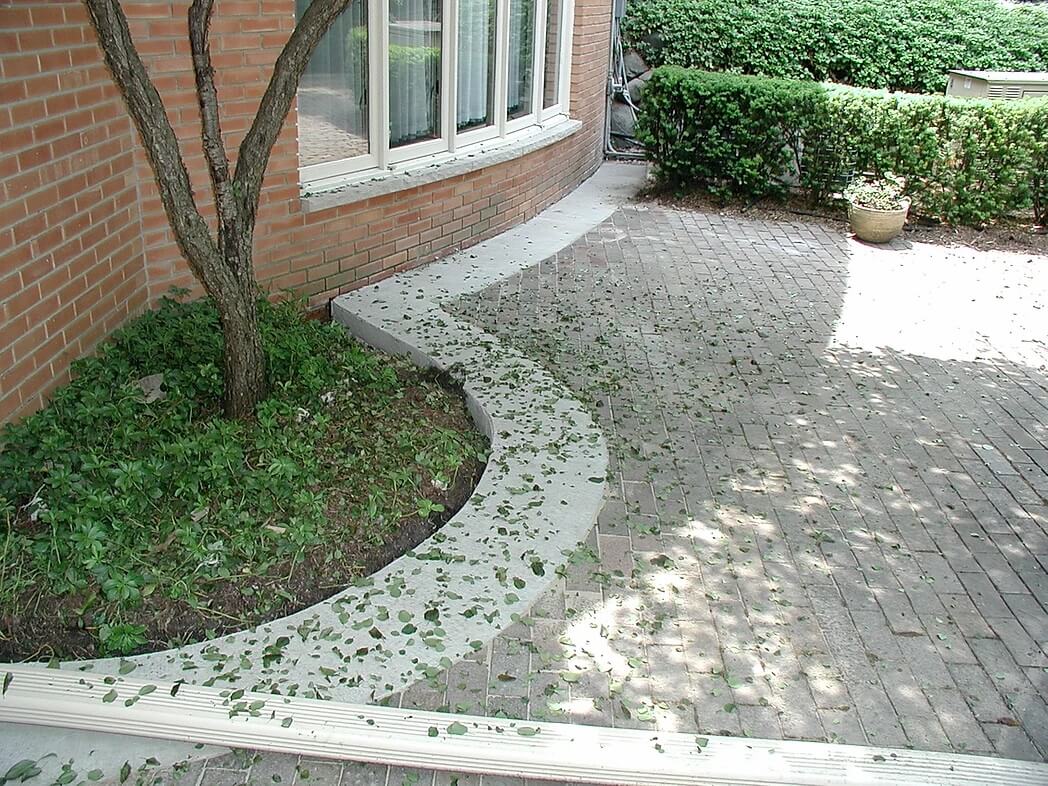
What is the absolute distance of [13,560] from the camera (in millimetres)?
2996

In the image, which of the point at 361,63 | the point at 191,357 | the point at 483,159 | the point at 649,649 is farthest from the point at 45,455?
the point at 483,159

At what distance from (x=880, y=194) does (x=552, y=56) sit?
326cm

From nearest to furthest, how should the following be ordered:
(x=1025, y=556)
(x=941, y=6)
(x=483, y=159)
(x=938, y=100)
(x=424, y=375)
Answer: (x=1025, y=556), (x=424, y=375), (x=483, y=159), (x=938, y=100), (x=941, y=6)

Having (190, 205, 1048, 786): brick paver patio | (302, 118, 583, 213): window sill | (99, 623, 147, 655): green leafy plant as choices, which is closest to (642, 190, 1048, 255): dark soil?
(190, 205, 1048, 786): brick paver patio

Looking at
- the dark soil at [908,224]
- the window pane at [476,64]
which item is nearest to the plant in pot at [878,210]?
the dark soil at [908,224]

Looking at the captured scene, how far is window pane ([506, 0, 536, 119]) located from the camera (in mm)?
7801

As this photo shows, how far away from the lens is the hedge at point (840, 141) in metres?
8.32

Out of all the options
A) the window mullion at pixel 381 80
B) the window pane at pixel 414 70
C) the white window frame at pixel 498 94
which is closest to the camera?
the window mullion at pixel 381 80

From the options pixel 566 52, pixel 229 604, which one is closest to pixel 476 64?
pixel 566 52

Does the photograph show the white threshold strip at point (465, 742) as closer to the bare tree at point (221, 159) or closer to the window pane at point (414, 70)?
the bare tree at point (221, 159)

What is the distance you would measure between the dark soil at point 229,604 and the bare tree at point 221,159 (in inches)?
32.3

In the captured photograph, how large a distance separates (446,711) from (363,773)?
301 millimetres

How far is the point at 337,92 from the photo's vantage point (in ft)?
18.7

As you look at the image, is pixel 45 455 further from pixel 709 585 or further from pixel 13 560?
pixel 709 585
